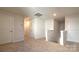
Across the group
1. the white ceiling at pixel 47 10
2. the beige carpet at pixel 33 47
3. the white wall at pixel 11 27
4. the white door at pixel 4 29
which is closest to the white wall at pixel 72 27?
the white ceiling at pixel 47 10

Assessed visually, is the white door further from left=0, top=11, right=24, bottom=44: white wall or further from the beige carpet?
the beige carpet

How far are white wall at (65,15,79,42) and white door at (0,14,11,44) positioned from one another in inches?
53.5

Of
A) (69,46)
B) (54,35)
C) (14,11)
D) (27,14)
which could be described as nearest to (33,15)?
(27,14)

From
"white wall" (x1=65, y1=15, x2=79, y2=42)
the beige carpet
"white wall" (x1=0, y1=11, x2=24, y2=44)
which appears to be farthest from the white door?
"white wall" (x1=65, y1=15, x2=79, y2=42)

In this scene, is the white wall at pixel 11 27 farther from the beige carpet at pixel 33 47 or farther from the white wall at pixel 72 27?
the white wall at pixel 72 27

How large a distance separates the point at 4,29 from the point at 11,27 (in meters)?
0.16

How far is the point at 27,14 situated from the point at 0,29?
70cm

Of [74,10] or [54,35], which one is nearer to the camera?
[74,10]

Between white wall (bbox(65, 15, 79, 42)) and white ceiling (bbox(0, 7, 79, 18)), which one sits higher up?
white ceiling (bbox(0, 7, 79, 18))

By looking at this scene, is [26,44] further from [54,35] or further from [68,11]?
[68,11]

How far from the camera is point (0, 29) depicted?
7.80 ft

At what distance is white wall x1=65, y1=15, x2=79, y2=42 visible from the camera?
7.91 feet
